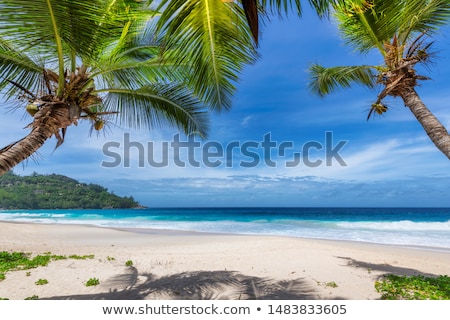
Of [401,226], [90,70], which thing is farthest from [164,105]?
[401,226]

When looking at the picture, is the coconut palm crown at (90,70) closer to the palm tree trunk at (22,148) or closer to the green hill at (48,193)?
the palm tree trunk at (22,148)

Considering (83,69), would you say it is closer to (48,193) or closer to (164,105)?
Answer: (164,105)

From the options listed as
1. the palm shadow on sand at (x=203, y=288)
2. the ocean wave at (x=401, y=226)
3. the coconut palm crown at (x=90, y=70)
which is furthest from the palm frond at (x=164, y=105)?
the ocean wave at (x=401, y=226)

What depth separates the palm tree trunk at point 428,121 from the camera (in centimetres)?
465

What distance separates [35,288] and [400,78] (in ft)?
25.6

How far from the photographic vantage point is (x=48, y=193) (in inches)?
2334

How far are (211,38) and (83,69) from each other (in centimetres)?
216

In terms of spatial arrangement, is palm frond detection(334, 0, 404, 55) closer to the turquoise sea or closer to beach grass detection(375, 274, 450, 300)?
beach grass detection(375, 274, 450, 300)

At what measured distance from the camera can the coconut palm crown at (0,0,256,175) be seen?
3293 mm

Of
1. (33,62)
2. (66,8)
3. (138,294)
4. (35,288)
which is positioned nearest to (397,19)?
(66,8)

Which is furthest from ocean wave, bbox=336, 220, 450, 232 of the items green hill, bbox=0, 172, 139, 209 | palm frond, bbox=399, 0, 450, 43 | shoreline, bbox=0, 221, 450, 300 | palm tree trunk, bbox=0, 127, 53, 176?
green hill, bbox=0, 172, 139, 209

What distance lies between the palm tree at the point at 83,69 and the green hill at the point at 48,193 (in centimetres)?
5675

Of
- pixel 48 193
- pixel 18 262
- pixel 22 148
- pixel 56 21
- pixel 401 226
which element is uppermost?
pixel 56 21

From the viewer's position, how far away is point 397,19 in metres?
5.29
